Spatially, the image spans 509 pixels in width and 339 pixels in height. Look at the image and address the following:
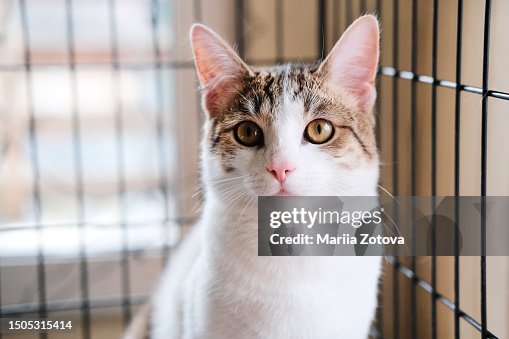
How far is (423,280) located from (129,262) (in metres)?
0.57

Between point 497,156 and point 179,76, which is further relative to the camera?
point 179,76

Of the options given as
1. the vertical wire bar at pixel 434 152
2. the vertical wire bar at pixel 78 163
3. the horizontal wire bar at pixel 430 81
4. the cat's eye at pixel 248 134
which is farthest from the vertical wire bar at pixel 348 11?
the vertical wire bar at pixel 78 163

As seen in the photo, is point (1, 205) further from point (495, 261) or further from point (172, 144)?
point (495, 261)

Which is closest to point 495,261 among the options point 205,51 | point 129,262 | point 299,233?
point 299,233

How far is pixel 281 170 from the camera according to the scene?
680mm

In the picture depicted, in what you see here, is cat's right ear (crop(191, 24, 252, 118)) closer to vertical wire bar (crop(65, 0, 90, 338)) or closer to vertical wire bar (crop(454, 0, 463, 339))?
vertical wire bar (crop(454, 0, 463, 339))

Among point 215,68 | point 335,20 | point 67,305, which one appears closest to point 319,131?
point 215,68

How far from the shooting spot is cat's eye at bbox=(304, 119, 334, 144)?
0.71m

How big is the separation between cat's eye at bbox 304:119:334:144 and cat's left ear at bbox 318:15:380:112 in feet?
0.18

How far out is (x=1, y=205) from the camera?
1.08m

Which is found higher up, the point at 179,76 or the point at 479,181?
the point at 179,76

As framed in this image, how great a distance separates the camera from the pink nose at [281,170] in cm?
68

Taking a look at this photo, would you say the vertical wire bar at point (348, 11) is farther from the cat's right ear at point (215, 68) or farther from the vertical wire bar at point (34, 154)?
the vertical wire bar at point (34, 154)

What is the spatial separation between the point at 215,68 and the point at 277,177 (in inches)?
6.9
